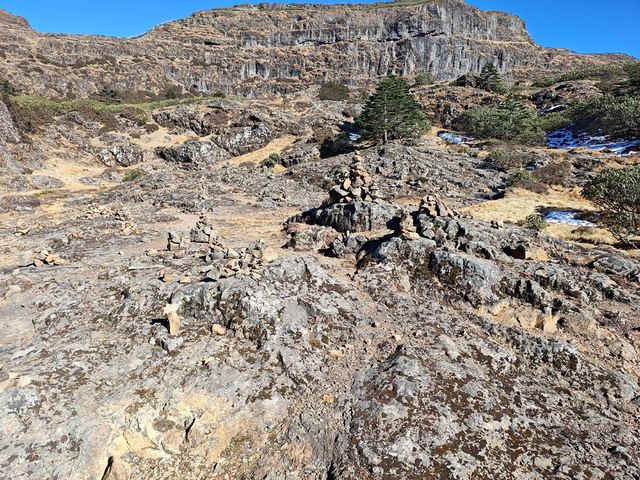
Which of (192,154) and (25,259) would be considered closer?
(25,259)

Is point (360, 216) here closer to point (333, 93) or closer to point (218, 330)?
point (218, 330)

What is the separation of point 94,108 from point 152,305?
208 ft

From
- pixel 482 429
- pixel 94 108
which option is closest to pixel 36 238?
pixel 482 429

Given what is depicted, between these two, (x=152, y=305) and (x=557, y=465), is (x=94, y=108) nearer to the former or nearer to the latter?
(x=152, y=305)

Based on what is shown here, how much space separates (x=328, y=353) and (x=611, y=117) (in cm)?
6195

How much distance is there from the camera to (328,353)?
1097cm

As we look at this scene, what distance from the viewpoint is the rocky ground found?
791 cm

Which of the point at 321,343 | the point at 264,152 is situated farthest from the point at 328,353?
the point at 264,152

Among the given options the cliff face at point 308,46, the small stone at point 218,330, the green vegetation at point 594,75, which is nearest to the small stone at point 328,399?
the small stone at point 218,330

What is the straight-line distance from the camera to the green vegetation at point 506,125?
176 ft

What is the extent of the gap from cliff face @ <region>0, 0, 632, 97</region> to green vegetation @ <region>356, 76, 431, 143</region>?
206ft

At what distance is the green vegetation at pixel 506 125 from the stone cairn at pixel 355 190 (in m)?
41.8

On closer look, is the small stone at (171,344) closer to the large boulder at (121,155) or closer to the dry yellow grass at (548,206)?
the dry yellow grass at (548,206)

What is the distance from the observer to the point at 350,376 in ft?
33.4
